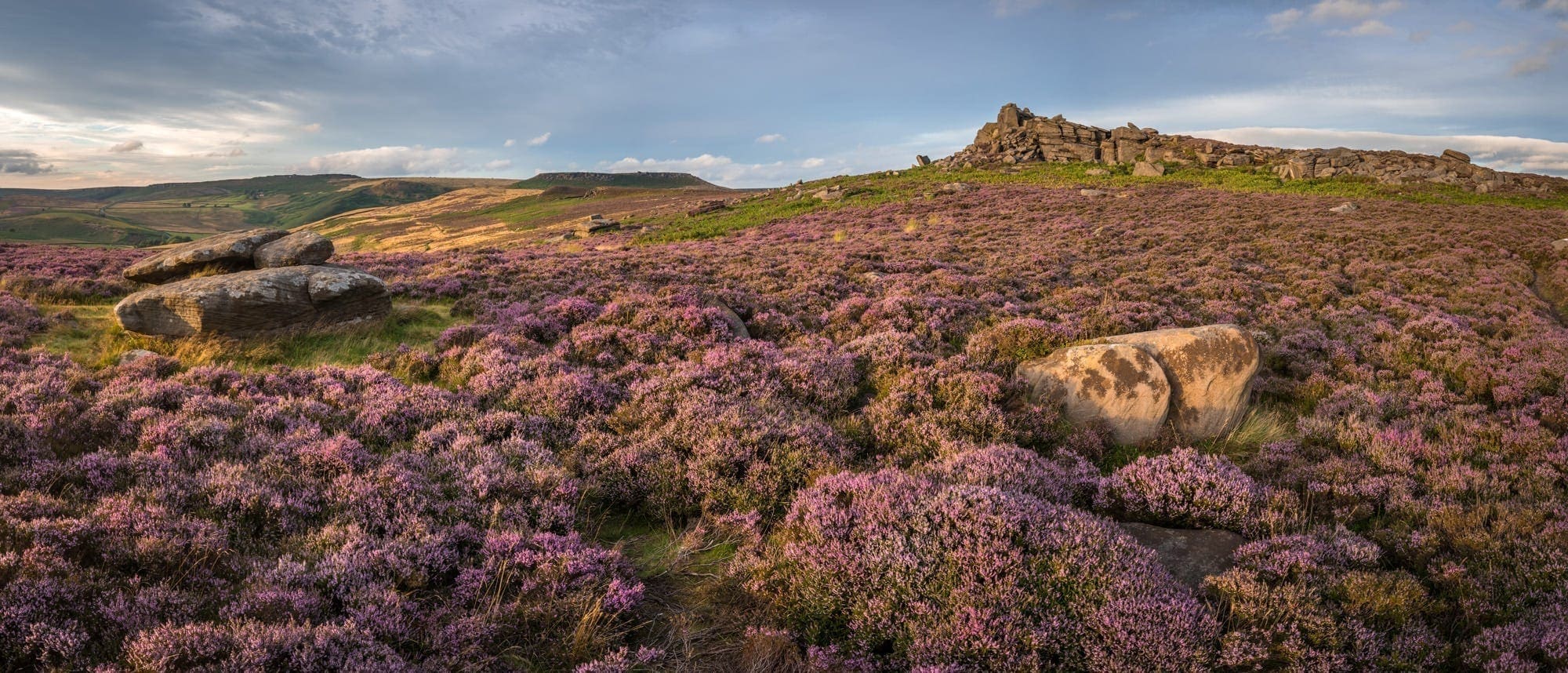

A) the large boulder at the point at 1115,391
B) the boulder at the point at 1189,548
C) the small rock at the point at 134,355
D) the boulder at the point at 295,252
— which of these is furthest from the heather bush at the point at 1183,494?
the boulder at the point at 295,252

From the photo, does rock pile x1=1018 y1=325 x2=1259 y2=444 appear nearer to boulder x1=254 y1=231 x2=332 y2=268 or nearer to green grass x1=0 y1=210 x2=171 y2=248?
boulder x1=254 y1=231 x2=332 y2=268

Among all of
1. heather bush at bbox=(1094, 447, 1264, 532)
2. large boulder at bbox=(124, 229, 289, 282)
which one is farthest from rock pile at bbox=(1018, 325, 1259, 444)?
large boulder at bbox=(124, 229, 289, 282)

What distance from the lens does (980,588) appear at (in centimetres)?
469

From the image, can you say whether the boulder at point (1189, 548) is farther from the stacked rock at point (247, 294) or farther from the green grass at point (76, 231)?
the green grass at point (76, 231)

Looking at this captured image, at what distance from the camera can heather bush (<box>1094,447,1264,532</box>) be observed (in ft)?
20.1

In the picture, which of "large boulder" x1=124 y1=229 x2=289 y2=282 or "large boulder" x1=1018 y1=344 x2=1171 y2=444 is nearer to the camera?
"large boulder" x1=1018 y1=344 x2=1171 y2=444

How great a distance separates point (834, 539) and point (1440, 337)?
16.2 m

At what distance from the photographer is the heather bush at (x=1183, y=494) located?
6133 mm

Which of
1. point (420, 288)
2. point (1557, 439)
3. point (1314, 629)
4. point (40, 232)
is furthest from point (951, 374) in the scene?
point (40, 232)

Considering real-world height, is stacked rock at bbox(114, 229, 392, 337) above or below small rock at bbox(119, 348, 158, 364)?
above

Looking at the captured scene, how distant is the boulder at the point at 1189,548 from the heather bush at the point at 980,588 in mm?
572

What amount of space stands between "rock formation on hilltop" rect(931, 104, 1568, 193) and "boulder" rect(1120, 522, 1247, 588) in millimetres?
54068

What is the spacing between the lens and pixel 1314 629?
4.46 m

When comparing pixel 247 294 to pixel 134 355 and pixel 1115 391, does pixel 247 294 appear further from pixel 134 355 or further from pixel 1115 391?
pixel 1115 391
